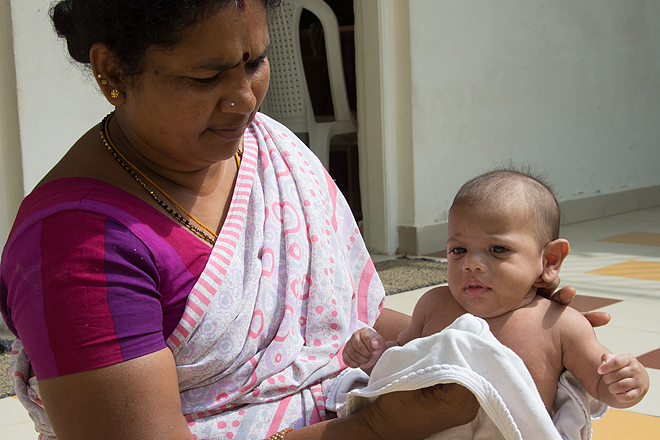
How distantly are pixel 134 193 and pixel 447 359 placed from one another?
63 cm

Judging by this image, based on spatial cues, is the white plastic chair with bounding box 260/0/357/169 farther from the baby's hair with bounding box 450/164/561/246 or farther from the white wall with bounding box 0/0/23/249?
the baby's hair with bounding box 450/164/561/246

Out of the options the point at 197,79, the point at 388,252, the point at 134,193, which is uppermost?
the point at 197,79

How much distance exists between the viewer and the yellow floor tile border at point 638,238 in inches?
197

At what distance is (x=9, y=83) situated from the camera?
9.41 ft

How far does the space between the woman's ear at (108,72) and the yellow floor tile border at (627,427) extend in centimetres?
159

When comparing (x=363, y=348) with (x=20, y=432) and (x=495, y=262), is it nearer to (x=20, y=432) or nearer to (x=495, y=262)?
(x=495, y=262)

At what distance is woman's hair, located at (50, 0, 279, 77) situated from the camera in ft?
3.81

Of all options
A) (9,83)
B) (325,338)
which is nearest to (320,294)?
(325,338)

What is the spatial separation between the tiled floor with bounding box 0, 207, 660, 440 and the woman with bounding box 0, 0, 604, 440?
3.48 feet

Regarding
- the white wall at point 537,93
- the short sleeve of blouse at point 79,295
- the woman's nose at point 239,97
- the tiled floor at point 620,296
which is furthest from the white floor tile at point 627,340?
the short sleeve of blouse at point 79,295

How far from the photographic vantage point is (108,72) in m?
1.28

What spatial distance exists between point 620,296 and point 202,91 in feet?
9.58

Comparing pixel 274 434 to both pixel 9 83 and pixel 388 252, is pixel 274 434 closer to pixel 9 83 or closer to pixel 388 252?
pixel 9 83

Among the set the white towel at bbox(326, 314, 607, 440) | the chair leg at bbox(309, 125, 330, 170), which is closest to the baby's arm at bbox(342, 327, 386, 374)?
the white towel at bbox(326, 314, 607, 440)
